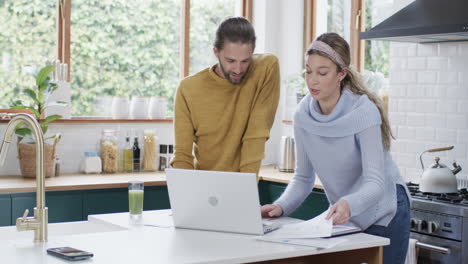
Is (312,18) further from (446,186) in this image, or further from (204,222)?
(204,222)

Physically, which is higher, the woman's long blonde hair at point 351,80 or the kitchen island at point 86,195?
the woman's long blonde hair at point 351,80

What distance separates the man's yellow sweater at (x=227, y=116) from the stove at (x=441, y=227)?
3.47 ft

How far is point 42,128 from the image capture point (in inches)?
183

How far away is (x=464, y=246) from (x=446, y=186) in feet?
1.52

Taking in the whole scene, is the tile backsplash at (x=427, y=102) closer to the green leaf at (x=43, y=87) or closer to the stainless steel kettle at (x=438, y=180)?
the stainless steel kettle at (x=438, y=180)

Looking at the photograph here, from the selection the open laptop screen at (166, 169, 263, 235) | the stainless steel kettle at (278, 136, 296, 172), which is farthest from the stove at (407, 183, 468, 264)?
the stainless steel kettle at (278, 136, 296, 172)

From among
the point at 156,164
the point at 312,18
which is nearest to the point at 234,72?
the point at 156,164

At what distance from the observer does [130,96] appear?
545cm

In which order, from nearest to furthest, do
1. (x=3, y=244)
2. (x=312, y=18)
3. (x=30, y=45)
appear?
(x=3, y=244) < (x=30, y=45) < (x=312, y=18)

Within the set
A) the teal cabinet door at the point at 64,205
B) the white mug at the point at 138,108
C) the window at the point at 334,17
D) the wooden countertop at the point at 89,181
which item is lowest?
the teal cabinet door at the point at 64,205

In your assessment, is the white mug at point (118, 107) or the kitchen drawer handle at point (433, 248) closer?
the kitchen drawer handle at point (433, 248)

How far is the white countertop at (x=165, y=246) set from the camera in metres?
2.28

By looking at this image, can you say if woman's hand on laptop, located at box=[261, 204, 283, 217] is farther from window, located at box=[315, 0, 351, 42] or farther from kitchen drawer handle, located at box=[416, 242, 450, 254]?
window, located at box=[315, 0, 351, 42]

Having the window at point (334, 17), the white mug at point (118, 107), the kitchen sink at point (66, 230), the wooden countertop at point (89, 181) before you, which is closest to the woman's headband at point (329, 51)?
the kitchen sink at point (66, 230)
